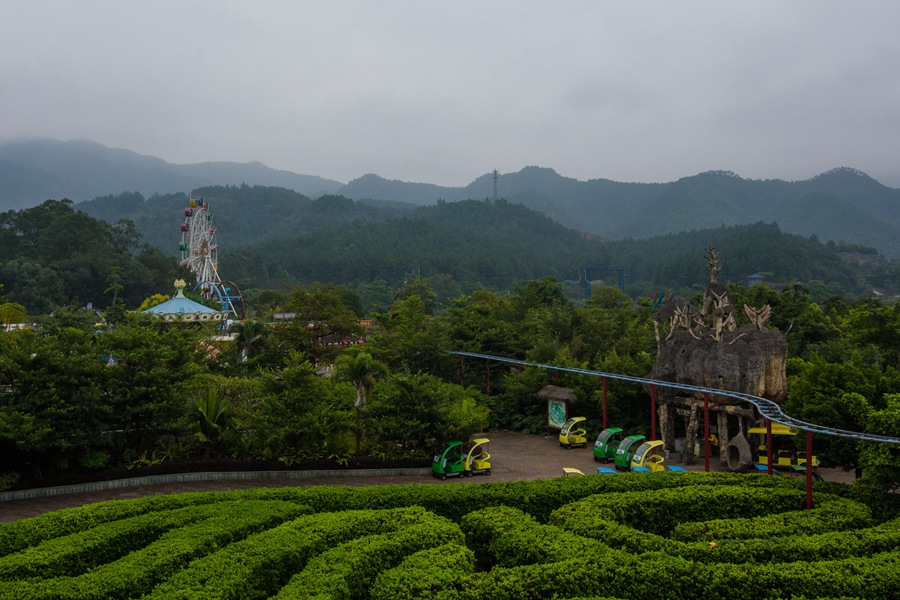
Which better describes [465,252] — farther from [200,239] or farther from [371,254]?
[200,239]

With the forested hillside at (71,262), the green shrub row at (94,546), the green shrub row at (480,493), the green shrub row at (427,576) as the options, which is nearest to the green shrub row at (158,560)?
the green shrub row at (94,546)

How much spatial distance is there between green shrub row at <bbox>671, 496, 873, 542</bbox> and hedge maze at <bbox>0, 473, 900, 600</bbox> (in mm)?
26

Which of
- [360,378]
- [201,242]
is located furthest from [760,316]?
[201,242]

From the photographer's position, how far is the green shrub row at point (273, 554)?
26.1ft

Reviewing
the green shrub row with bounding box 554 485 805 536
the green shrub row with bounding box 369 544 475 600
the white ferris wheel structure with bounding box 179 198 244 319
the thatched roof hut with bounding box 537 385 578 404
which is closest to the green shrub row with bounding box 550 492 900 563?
the green shrub row with bounding box 554 485 805 536

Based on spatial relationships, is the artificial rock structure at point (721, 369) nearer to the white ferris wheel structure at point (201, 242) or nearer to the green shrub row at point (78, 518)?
the green shrub row at point (78, 518)

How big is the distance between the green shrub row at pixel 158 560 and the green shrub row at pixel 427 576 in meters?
2.54

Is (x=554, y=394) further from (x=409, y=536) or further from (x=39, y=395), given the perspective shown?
(x=39, y=395)

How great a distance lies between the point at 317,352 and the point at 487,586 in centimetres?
1885

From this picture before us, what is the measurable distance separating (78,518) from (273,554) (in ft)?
11.9

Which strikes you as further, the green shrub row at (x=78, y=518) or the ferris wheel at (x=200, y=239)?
the ferris wheel at (x=200, y=239)

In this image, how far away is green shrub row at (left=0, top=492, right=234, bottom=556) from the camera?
9.52 meters

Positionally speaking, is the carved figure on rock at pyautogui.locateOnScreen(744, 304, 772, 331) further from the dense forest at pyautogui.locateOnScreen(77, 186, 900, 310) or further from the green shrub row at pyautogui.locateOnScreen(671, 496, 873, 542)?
the dense forest at pyautogui.locateOnScreen(77, 186, 900, 310)

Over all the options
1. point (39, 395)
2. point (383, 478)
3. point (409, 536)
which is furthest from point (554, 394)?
point (39, 395)
